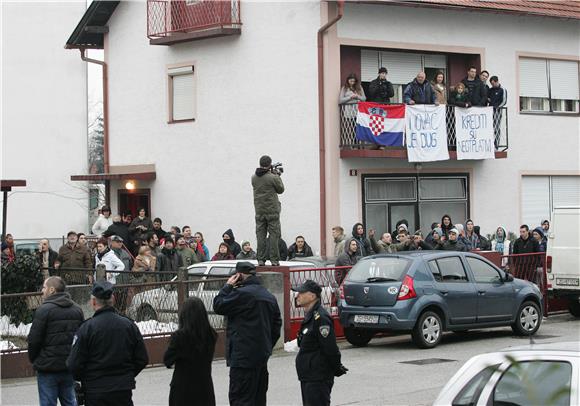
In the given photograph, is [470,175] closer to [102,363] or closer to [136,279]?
[136,279]

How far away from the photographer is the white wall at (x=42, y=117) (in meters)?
38.9

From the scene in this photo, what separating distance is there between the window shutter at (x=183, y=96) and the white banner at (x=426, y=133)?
5650 mm

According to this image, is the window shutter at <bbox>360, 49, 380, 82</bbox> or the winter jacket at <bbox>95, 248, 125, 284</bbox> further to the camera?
the window shutter at <bbox>360, 49, 380, 82</bbox>

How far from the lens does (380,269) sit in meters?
17.1

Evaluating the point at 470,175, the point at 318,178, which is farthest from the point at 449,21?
the point at 318,178

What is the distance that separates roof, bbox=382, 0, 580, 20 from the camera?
81.3 feet

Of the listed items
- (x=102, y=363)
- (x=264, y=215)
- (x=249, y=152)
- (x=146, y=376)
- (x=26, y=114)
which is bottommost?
(x=146, y=376)

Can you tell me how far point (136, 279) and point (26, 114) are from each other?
912 inches

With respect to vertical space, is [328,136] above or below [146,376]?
above

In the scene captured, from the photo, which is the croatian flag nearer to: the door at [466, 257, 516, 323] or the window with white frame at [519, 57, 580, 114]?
the window with white frame at [519, 57, 580, 114]

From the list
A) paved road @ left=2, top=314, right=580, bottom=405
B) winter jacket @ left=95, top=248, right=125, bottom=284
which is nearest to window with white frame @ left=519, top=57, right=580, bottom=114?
paved road @ left=2, top=314, right=580, bottom=405

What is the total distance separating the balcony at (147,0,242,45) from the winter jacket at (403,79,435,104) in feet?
13.8

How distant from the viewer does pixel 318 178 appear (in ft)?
77.8

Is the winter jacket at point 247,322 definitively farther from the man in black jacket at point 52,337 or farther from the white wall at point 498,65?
the white wall at point 498,65
